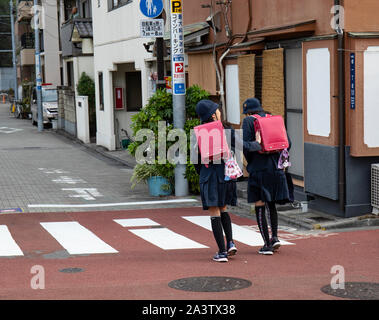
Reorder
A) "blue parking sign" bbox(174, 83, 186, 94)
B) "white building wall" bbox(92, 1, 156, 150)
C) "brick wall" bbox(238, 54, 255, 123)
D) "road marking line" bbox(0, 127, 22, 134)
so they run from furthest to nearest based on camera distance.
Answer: "road marking line" bbox(0, 127, 22, 134) → "white building wall" bbox(92, 1, 156, 150) → "brick wall" bbox(238, 54, 255, 123) → "blue parking sign" bbox(174, 83, 186, 94)

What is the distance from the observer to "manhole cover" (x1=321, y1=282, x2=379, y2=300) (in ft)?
23.1

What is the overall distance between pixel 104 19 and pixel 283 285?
2129cm

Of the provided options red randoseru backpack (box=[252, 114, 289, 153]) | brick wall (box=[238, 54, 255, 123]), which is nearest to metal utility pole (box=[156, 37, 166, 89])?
brick wall (box=[238, 54, 255, 123])

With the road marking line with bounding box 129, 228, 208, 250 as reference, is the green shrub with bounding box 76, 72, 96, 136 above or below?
above

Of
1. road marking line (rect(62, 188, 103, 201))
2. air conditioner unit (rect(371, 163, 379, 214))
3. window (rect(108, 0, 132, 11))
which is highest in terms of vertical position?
window (rect(108, 0, 132, 11))

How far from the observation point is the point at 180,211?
13.9 metres

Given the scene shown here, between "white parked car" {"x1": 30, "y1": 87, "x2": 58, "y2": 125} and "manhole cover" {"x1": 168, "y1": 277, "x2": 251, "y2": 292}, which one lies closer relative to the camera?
"manhole cover" {"x1": 168, "y1": 277, "x2": 251, "y2": 292}

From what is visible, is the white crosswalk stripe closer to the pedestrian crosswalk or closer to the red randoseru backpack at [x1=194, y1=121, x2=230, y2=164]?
the pedestrian crosswalk

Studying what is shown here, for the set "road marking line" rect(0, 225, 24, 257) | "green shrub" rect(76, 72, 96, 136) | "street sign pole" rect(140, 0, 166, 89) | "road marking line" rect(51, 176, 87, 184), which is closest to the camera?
"road marking line" rect(0, 225, 24, 257)

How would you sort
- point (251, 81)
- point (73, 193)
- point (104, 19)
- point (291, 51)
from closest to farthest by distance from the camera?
point (291, 51) → point (251, 81) → point (73, 193) → point (104, 19)

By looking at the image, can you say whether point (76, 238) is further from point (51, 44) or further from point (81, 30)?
point (51, 44)

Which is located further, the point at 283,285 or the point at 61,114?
the point at 61,114

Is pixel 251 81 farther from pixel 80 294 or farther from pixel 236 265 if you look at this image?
pixel 80 294
